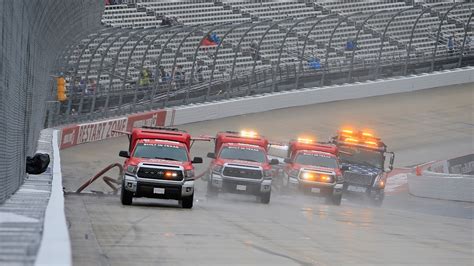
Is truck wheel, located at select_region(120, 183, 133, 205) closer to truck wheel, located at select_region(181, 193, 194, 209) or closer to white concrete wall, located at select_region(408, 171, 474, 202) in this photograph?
truck wheel, located at select_region(181, 193, 194, 209)

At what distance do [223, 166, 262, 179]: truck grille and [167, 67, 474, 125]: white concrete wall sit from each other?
20.0 meters

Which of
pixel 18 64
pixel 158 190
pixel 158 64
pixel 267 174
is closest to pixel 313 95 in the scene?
pixel 158 64

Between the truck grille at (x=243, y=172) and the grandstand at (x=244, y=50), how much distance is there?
13814 mm

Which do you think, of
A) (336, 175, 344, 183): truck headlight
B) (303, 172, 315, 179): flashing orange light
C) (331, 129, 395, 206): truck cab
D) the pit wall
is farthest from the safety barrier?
the pit wall

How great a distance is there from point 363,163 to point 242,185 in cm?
729

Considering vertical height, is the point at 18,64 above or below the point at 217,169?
above

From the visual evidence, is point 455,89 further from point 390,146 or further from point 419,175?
point 419,175

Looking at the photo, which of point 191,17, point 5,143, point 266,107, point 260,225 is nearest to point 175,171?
point 260,225

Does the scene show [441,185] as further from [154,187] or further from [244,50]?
[154,187]

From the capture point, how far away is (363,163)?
35.1m

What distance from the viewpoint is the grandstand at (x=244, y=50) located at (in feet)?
147

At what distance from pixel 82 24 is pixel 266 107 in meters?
20.5

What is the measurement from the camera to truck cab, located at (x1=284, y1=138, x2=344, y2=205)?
31.5 m

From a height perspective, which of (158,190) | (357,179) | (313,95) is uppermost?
(158,190)
